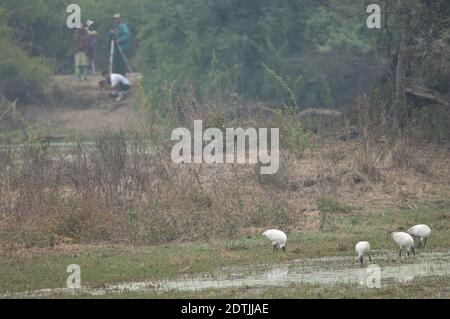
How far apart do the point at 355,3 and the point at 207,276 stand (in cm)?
1636

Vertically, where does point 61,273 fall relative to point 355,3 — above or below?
below

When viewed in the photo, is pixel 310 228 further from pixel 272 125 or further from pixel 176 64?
pixel 176 64

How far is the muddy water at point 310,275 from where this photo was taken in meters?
14.0

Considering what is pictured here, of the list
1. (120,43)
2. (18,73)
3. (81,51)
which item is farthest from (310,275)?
(81,51)

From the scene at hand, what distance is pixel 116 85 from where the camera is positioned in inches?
1556

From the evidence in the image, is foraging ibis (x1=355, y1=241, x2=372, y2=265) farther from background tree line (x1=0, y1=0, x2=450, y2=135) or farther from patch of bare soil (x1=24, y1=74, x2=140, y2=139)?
patch of bare soil (x1=24, y1=74, x2=140, y2=139)

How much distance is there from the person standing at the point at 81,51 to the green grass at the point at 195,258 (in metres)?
23.6

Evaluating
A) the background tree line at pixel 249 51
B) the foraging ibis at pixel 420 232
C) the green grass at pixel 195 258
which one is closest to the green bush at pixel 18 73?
the background tree line at pixel 249 51

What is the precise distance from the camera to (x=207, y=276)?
14922mm

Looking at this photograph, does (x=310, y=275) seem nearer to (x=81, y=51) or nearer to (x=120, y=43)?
(x=120, y=43)

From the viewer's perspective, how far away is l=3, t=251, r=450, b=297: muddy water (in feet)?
45.9

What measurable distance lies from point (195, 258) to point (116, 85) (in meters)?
24.0

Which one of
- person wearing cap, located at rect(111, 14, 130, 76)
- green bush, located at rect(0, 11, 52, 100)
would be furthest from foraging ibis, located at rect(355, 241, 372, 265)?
person wearing cap, located at rect(111, 14, 130, 76)

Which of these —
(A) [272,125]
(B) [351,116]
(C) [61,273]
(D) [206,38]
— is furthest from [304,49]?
(C) [61,273]
